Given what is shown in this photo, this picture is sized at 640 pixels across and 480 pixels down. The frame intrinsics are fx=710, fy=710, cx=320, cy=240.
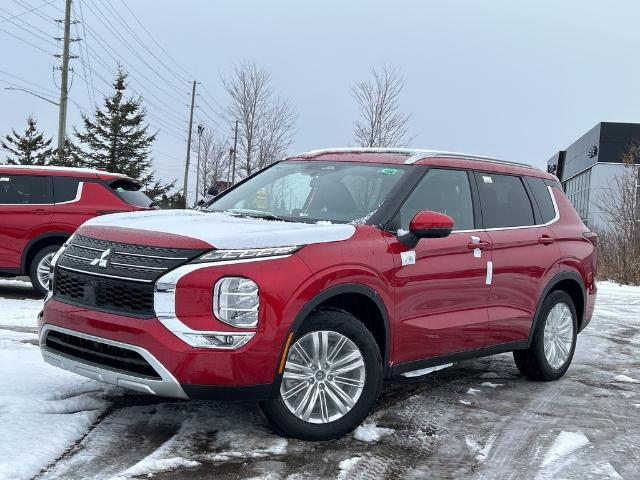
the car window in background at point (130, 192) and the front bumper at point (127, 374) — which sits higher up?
the car window in background at point (130, 192)

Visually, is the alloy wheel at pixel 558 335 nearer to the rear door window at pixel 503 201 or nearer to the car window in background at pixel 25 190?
the rear door window at pixel 503 201

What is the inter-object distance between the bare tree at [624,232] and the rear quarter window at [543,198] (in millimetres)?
13356

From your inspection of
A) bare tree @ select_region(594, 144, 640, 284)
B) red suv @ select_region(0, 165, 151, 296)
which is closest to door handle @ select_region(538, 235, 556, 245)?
red suv @ select_region(0, 165, 151, 296)

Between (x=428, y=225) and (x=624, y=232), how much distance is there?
17.4m

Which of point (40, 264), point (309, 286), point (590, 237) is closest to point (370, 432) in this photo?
point (309, 286)

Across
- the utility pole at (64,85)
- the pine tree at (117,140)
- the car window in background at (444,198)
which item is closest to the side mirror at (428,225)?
the car window in background at (444,198)

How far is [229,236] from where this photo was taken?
3811 mm

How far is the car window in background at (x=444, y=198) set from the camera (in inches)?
189

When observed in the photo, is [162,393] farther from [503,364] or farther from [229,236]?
[503,364]

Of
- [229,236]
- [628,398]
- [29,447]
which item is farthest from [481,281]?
[29,447]

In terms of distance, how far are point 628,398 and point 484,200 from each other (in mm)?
2016

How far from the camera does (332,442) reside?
414cm

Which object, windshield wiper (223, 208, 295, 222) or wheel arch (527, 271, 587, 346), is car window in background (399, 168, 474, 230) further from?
wheel arch (527, 271, 587, 346)

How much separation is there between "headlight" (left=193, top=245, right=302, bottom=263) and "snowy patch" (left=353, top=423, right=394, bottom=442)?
48.8 inches
